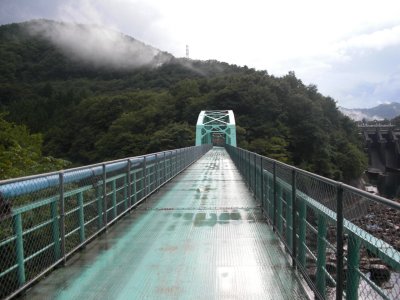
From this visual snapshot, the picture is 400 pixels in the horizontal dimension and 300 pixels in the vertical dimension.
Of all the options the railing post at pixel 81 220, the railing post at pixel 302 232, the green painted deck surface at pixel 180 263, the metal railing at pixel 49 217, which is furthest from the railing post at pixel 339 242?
the railing post at pixel 81 220

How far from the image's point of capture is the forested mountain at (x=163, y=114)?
2477 inches

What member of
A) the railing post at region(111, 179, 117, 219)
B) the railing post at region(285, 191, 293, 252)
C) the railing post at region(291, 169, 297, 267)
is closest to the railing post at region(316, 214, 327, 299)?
the railing post at region(291, 169, 297, 267)

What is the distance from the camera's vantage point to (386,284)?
2818 mm

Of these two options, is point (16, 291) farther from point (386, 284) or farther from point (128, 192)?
point (128, 192)

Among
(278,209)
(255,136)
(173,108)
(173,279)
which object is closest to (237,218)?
(278,209)

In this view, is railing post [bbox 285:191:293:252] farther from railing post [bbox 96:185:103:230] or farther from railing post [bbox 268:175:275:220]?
railing post [bbox 96:185:103:230]

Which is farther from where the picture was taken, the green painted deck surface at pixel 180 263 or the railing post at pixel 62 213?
the railing post at pixel 62 213

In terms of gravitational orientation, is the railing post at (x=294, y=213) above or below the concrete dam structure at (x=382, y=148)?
above

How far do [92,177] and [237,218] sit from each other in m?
3.17

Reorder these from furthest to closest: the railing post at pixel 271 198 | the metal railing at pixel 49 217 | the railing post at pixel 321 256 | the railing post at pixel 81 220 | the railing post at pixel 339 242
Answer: the railing post at pixel 271 198
the railing post at pixel 81 220
the metal railing at pixel 49 217
the railing post at pixel 321 256
the railing post at pixel 339 242

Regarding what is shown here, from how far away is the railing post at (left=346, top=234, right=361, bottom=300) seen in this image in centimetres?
312

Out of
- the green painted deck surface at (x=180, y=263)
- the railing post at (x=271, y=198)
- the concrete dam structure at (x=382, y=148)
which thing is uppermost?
the railing post at (x=271, y=198)

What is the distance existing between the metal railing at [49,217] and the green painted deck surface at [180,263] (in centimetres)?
19

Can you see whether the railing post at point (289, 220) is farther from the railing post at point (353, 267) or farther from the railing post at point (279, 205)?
the railing post at point (353, 267)
